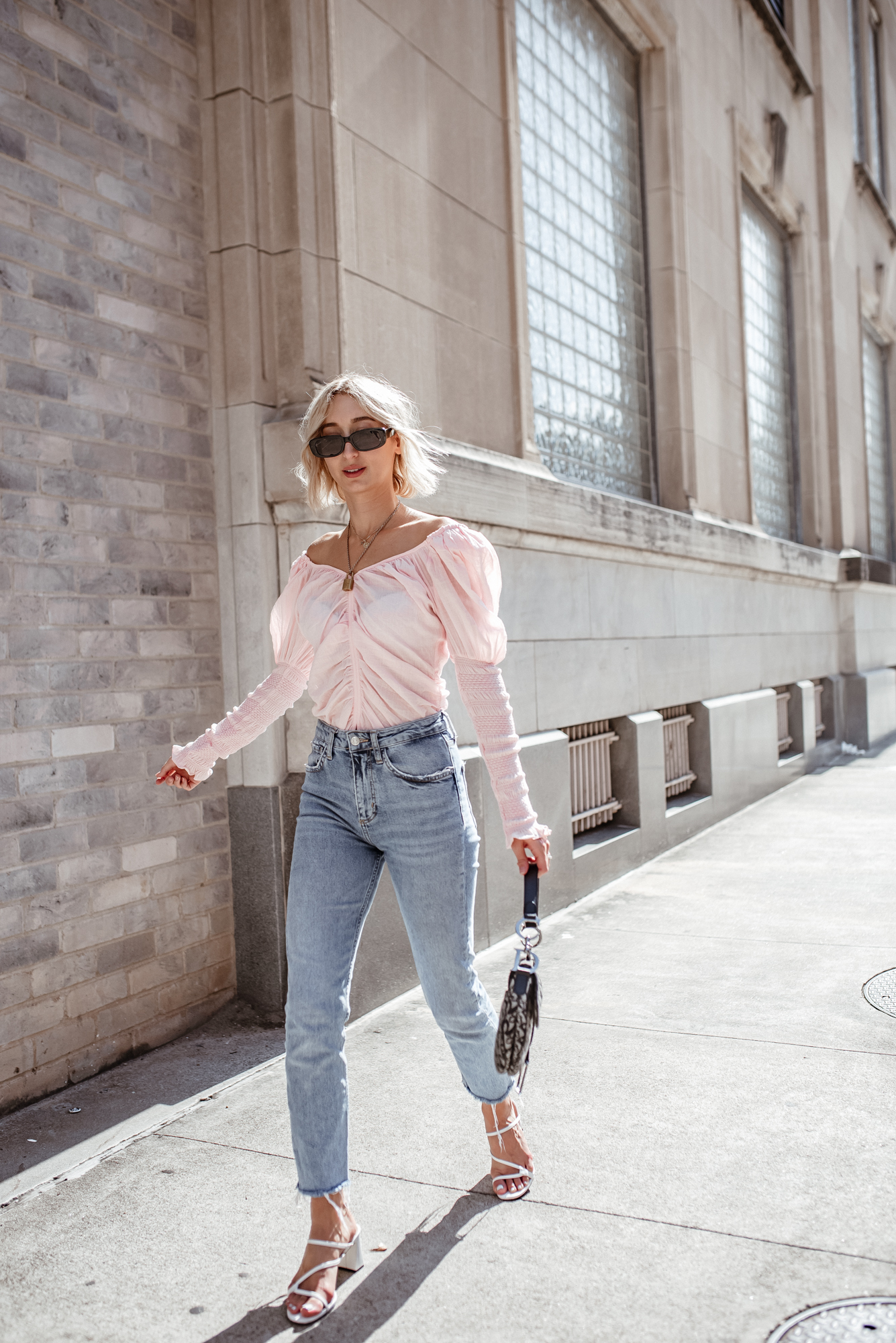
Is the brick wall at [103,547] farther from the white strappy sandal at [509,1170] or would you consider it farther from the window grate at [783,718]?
the window grate at [783,718]

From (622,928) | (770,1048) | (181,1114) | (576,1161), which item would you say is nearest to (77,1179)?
(181,1114)

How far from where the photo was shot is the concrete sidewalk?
2.59m

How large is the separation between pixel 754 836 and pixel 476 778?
3906 mm

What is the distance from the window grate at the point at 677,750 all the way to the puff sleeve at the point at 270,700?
228 inches

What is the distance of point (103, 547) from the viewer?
14.3ft

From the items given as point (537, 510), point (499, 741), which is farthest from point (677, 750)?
point (499, 741)

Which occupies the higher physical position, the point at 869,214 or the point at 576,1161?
the point at 869,214

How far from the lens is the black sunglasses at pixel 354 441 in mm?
2939

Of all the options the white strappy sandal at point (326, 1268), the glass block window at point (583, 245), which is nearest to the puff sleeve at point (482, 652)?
the white strappy sandal at point (326, 1268)

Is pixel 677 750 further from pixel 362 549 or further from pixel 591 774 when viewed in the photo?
pixel 362 549

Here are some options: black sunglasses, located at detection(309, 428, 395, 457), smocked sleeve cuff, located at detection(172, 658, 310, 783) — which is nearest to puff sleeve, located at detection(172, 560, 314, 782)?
smocked sleeve cuff, located at detection(172, 658, 310, 783)

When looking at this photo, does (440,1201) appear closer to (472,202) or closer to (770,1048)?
(770,1048)

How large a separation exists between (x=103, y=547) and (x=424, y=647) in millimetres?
1925

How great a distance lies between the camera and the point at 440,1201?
10.2 feet
